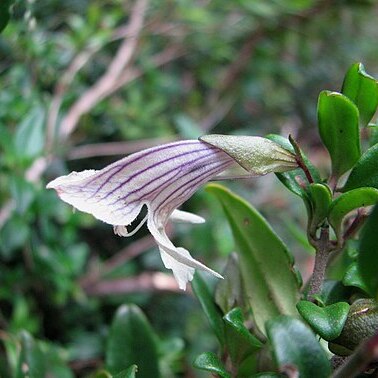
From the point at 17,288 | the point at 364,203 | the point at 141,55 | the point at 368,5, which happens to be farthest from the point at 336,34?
the point at 364,203

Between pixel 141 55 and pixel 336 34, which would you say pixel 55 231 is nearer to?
pixel 141 55

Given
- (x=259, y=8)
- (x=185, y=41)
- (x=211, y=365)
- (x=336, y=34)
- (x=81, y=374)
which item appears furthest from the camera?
(x=336, y=34)

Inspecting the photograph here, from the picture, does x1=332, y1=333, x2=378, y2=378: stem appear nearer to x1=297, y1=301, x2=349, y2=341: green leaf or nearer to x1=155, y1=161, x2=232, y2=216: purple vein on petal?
x1=297, y1=301, x2=349, y2=341: green leaf

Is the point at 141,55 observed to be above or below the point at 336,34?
above

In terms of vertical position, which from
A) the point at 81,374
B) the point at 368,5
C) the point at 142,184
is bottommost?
the point at 81,374

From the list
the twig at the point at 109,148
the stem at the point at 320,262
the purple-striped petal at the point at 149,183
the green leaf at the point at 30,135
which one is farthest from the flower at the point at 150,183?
the twig at the point at 109,148

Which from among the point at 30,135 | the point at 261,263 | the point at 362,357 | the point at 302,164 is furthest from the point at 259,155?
the point at 30,135

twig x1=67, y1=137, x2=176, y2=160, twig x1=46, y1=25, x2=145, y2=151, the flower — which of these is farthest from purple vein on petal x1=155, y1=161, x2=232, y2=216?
twig x1=67, y1=137, x2=176, y2=160

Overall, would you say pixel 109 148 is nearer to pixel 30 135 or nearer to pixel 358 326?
pixel 30 135
